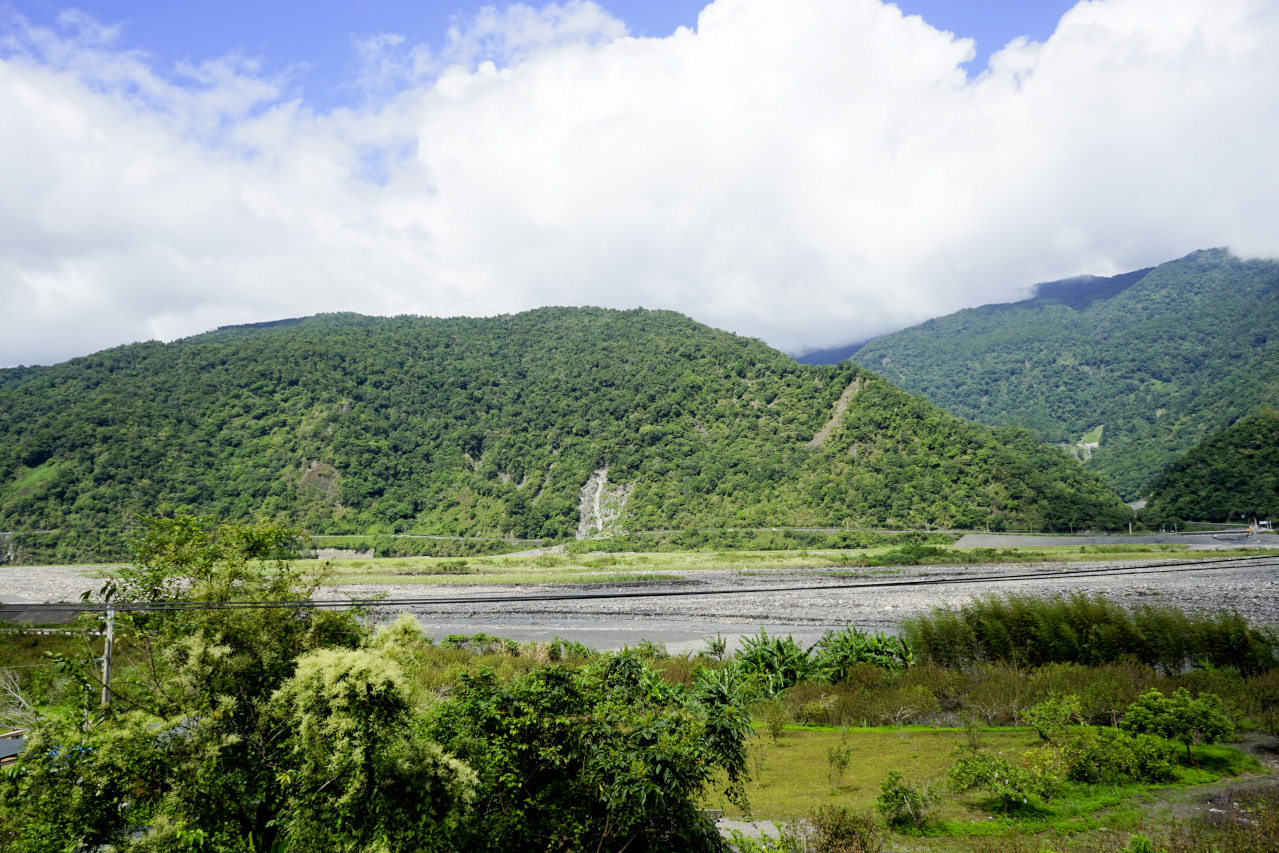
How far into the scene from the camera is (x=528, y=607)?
189ft

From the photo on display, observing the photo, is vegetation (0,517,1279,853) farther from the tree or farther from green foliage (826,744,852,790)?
green foliage (826,744,852,790)

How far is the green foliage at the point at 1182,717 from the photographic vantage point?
472 inches

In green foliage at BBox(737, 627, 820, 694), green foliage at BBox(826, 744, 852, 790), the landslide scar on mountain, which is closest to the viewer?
green foliage at BBox(826, 744, 852, 790)

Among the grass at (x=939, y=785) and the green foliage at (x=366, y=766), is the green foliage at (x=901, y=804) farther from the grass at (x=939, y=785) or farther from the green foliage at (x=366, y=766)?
the green foliage at (x=366, y=766)

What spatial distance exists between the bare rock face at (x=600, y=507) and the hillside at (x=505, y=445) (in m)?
0.40

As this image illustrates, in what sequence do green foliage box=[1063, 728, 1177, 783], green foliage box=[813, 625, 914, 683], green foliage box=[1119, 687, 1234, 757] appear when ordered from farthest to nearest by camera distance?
green foliage box=[813, 625, 914, 683] < green foliage box=[1119, 687, 1234, 757] < green foliage box=[1063, 728, 1177, 783]

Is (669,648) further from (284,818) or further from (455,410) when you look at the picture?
(455,410)

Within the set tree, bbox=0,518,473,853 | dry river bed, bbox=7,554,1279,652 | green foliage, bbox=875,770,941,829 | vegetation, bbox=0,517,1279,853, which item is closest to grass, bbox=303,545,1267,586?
dry river bed, bbox=7,554,1279,652

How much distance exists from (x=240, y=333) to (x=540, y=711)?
664 feet

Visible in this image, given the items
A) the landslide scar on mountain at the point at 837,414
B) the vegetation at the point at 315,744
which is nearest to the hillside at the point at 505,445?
the landslide scar on mountain at the point at 837,414

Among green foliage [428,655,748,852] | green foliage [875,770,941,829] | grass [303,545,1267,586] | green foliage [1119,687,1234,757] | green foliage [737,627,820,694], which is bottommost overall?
grass [303,545,1267,586]

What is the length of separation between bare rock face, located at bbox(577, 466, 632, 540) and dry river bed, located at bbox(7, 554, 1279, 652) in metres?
35.6

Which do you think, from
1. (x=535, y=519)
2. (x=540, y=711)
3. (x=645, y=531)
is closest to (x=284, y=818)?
(x=540, y=711)

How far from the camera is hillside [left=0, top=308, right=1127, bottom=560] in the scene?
89188mm
